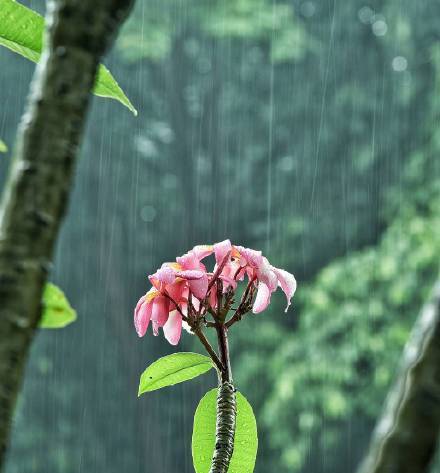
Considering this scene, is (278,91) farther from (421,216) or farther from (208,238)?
(421,216)

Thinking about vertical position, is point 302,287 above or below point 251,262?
above

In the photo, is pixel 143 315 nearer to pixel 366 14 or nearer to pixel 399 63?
pixel 399 63

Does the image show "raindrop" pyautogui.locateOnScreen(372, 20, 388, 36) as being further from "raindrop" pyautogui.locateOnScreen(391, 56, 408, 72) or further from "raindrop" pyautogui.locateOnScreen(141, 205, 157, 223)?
"raindrop" pyautogui.locateOnScreen(141, 205, 157, 223)

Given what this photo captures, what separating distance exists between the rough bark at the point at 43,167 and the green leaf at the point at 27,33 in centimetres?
11

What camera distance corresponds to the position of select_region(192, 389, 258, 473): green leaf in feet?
1.38

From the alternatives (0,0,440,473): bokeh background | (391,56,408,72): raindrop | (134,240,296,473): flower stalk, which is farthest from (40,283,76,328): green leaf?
(391,56,408,72): raindrop

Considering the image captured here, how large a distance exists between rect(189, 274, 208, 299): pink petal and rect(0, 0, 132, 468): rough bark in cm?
22

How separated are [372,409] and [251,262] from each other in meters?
5.89

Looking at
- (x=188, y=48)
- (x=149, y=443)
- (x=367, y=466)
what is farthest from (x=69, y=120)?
(x=188, y=48)

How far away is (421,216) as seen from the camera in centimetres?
607

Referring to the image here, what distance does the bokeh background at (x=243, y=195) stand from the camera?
633cm

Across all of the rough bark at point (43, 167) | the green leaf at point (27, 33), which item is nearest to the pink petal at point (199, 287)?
the green leaf at point (27, 33)

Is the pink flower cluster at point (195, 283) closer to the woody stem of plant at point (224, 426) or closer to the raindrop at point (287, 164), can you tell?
the woody stem of plant at point (224, 426)

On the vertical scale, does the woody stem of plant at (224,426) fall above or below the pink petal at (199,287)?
below
